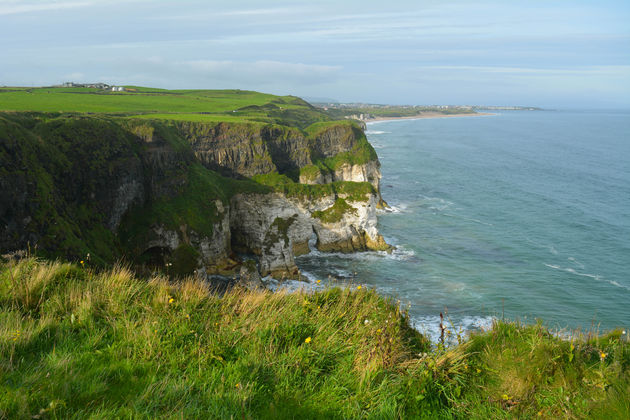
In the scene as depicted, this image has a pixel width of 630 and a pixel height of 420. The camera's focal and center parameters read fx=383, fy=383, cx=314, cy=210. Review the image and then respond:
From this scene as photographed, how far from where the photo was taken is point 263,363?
5449mm

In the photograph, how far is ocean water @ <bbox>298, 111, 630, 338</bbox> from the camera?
32.2 metres

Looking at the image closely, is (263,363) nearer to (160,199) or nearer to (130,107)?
(160,199)

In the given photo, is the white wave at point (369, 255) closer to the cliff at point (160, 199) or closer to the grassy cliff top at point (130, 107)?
the cliff at point (160, 199)

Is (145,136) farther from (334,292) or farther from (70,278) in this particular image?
(334,292)

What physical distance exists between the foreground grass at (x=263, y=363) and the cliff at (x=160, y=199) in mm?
6821

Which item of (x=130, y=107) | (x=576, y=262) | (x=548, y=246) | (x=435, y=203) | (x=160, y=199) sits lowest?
(x=576, y=262)

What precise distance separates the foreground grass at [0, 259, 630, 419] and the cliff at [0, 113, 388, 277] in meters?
6.82

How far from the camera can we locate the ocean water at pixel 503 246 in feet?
106

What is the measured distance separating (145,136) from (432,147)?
Answer: 106346mm

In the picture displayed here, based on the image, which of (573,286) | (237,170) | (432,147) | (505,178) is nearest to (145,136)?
(237,170)

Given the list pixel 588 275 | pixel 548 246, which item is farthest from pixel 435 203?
pixel 588 275

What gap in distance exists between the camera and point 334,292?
8.11 metres

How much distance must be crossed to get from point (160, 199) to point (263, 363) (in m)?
29.5

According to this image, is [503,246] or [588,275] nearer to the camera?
[588,275]
